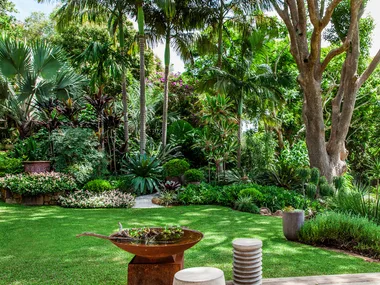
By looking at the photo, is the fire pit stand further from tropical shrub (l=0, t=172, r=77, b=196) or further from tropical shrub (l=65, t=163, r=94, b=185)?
tropical shrub (l=65, t=163, r=94, b=185)

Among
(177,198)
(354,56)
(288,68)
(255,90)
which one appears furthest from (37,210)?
(288,68)

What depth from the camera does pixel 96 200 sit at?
969 centimetres

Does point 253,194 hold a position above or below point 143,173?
below

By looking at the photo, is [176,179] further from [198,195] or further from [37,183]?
[37,183]

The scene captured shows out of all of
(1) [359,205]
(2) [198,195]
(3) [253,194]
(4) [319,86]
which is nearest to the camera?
(1) [359,205]

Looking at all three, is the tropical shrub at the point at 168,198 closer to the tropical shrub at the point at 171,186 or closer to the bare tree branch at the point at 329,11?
the tropical shrub at the point at 171,186

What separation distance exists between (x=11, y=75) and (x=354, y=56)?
1107cm

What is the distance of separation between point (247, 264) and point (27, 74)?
1064cm

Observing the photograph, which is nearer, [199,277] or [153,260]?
[199,277]

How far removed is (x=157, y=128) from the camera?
16094mm

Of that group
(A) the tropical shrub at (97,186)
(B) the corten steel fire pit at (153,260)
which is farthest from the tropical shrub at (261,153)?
(B) the corten steel fire pit at (153,260)

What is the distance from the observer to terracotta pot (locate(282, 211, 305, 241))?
5.75 metres

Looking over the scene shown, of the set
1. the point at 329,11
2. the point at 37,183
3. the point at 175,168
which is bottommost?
the point at 37,183

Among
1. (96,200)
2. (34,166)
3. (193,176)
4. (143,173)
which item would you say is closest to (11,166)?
(34,166)
